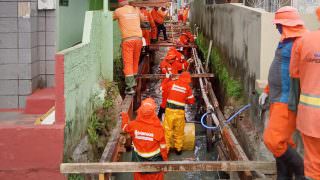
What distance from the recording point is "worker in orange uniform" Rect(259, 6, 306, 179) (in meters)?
4.78

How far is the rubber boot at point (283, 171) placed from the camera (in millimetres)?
5113

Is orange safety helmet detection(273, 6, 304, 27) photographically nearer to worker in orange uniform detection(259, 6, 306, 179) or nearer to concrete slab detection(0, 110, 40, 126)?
worker in orange uniform detection(259, 6, 306, 179)

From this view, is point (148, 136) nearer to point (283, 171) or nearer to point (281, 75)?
point (283, 171)

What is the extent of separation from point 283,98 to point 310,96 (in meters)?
0.65

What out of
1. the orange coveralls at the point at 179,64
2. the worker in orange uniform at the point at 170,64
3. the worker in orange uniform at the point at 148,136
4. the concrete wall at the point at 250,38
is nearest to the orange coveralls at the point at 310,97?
the worker in orange uniform at the point at 148,136

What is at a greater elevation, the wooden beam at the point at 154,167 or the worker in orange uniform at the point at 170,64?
the worker in orange uniform at the point at 170,64

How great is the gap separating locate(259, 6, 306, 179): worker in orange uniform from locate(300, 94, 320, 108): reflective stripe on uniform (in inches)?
19.4

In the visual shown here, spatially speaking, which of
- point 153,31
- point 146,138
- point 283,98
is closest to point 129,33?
point 146,138

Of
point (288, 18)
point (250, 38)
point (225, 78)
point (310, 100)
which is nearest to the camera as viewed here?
point (310, 100)

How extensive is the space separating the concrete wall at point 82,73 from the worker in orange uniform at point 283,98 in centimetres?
253

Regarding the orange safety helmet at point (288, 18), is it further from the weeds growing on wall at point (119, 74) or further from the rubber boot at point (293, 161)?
the weeds growing on wall at point (119, 74)

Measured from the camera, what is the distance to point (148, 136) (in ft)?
21.5

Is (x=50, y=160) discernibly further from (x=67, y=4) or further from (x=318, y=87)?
(x=67, y=4)

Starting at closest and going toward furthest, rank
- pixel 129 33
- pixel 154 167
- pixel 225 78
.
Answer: pixel 154 167, pixel 129 33, pixel 225 78
